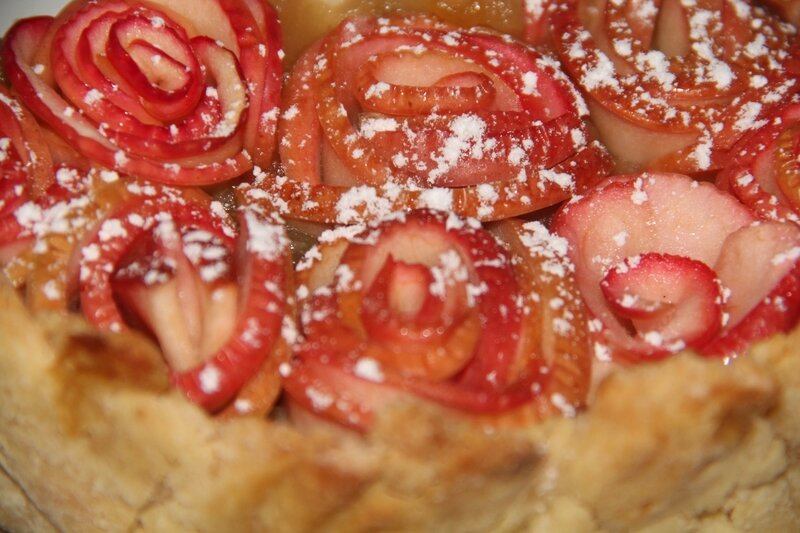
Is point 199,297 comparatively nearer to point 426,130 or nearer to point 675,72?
point 426,130

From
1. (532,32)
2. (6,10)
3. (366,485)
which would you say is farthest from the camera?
(6,10)

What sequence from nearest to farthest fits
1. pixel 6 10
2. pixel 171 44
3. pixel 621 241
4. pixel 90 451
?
pixel 90 451 → pixel 621 241 → pixel 171 44 → pixel 6 10

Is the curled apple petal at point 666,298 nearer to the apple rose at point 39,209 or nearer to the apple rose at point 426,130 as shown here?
the apple rose at point 426,130

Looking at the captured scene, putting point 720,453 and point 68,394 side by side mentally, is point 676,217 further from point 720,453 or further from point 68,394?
point 68,394

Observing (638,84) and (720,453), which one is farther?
(638,84)

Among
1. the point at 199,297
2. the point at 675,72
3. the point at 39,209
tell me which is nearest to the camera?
the point at 199,297

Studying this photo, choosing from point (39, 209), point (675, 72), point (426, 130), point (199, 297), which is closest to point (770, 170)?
point (675, 72)

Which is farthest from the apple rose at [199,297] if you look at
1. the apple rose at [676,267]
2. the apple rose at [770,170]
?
the apple rose at [770,170]

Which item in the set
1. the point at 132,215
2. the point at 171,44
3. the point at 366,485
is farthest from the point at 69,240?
the point at 366,485
